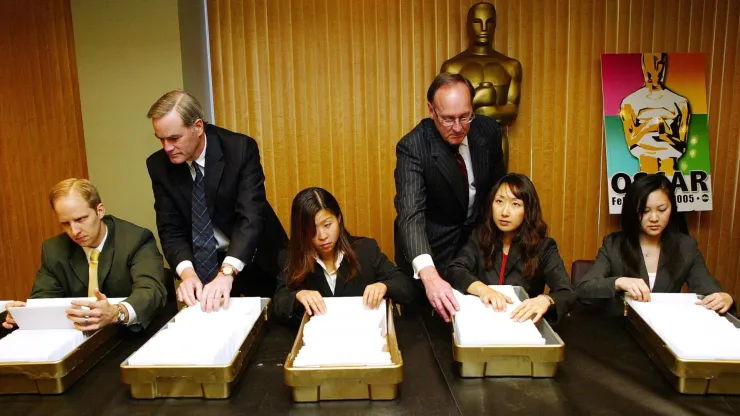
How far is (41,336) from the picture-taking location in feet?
4.39

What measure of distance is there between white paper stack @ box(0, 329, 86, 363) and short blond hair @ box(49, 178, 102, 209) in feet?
1.70

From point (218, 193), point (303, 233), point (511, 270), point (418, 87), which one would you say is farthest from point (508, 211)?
point (418, 87)

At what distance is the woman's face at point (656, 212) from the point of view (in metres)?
1.83

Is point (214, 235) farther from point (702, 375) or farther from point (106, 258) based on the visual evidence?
point (702, 375)

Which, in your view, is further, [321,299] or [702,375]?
[321,299]

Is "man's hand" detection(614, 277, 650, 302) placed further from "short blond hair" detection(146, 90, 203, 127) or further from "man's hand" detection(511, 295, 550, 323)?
"short blond hair" detection(146, 90, 203, 127)

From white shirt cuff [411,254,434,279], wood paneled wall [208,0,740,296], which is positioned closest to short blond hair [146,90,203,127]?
white shirt cuff [411,254,434,279]

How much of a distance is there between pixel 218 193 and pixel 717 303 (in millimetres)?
1666

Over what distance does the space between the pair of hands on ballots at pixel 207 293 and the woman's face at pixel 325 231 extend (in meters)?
0.32

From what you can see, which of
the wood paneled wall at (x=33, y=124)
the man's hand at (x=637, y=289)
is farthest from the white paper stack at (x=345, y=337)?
the wood paneled wall at (x=33, y=124)

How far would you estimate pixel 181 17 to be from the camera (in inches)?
114

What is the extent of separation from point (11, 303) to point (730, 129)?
156 inches

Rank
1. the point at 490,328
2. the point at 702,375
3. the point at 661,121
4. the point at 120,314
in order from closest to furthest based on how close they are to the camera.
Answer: the point at 702,375 < the point at 490,328 < the point at 120,314 < the point at 661,121

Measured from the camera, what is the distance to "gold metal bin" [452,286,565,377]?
1.18 m
